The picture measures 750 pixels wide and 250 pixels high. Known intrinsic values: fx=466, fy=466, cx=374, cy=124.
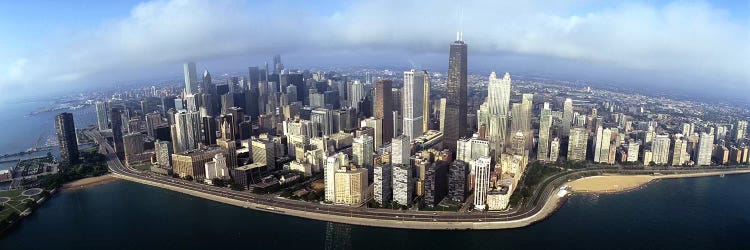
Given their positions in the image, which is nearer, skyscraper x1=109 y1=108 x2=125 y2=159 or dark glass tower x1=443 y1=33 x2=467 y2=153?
dark glass tower x1=443 y1=33 x2=467 y2=153

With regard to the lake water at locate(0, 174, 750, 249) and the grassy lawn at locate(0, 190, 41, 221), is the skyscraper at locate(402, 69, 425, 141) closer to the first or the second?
the lake water at locate(0, 174, 750, 249)

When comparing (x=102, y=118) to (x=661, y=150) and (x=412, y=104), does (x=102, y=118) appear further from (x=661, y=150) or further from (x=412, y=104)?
(x=661, y=150)

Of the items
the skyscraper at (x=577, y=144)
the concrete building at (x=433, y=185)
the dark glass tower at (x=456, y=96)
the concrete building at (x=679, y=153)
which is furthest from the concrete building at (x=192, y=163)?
the concrete building at (x=679, y=153)

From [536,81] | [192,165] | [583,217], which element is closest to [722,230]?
[583,217]

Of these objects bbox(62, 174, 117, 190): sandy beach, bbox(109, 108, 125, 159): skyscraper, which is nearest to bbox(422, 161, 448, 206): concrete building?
bbox(62, 174, 117, 190): sandy beach

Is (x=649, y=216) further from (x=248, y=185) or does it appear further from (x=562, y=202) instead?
(x=248, y=185)

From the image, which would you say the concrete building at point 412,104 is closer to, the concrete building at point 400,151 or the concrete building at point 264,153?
the concrete building at point 400,151

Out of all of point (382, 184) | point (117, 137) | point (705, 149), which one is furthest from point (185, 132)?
point (705, 149)
